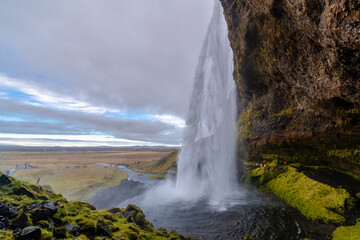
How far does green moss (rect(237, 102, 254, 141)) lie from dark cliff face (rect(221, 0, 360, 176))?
0.16 metres

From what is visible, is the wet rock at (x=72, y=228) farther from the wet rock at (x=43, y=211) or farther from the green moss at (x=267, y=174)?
the green moss at (x=267, y=174)

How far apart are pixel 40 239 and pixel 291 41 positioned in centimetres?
1896

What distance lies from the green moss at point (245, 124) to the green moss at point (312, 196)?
7983 mm

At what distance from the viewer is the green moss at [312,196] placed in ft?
45.1

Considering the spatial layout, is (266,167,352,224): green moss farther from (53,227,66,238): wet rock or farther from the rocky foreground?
(53,227,66,238): wet rock

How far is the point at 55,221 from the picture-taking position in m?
8.77

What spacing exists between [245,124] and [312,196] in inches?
554

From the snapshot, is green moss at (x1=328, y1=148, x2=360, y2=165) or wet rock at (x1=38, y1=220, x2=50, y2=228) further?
green moss at (x1=328, y1=148, x2=360, y2=165)

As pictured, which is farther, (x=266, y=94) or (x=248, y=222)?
(x=266, y=94)

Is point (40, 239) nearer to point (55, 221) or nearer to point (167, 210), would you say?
point (55, 221)

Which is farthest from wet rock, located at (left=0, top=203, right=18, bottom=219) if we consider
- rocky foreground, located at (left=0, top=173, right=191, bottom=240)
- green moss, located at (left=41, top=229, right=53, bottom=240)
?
green moss, located at (left=41, top=229, right=53, bottom=240)

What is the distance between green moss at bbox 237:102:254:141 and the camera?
2733 centimetres

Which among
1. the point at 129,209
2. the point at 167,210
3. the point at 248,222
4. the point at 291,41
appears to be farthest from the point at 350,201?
the point at 129,209

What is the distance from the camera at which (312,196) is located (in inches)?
644
